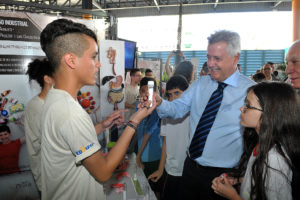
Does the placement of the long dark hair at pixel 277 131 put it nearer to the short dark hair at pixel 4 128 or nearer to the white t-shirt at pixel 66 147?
the white t-shirt at pixel 66 147

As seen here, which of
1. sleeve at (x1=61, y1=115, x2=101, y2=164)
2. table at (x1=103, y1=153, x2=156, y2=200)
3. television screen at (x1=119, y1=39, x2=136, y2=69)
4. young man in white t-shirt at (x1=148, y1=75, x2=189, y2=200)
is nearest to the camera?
sleeve at (x1=61, y1=115, x2=101, y2=164)

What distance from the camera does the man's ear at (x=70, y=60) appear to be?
3.46ft

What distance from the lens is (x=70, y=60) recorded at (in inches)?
41.8

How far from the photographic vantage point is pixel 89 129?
1006 millimetres

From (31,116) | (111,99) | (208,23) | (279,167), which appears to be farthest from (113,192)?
(208,23)

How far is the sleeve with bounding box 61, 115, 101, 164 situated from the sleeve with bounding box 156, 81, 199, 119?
3.18ft

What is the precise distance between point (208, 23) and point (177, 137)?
11.6 metres

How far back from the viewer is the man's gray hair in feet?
5.86

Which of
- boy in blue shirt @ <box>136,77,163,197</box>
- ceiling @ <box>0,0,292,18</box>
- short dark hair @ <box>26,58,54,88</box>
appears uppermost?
ceiling @ <box>0,0,292,18</box>

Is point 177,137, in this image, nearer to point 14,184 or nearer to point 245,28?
point 14,184

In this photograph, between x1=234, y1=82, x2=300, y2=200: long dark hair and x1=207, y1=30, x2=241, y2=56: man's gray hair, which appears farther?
x1=207, y1=30, x2=241, y2=56: man's gray hair

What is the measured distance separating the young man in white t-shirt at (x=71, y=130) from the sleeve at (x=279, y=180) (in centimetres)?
71

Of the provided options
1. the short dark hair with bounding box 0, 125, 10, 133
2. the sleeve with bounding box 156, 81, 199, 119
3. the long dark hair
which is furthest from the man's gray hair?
the short dark hair with bounding box 0, 125, 10, 133

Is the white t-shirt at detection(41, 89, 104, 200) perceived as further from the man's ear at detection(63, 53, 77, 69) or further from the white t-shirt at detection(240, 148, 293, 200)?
the white t-shirt at detection(240, 148, 293, 200)
